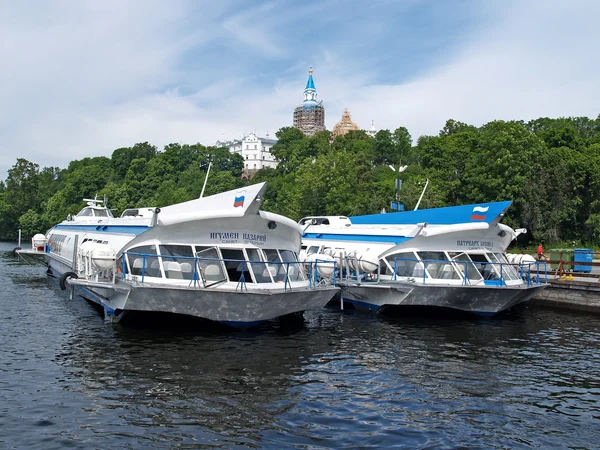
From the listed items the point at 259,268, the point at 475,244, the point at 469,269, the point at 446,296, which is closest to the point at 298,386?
the point at 259,268

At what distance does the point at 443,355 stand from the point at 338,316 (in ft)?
23.6

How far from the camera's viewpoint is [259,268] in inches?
730

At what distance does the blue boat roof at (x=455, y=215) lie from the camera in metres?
22.8

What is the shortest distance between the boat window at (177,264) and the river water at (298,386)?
1.87 m

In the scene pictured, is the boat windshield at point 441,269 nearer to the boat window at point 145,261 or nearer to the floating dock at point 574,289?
the floating dock at point 574,289

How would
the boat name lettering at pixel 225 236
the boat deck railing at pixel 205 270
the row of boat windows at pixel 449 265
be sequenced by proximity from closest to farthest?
the boat deck railing at pixel 205 270 < the boat name lettering at pixel 225 236 < the row of boat windows at pixel 449 265

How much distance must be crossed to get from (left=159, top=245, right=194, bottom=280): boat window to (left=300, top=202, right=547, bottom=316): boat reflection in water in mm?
5559

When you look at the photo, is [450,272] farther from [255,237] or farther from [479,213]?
[255,237]

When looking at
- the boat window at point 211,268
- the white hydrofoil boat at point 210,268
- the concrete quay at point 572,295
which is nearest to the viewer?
the white hydrofoil boat at point 210,268

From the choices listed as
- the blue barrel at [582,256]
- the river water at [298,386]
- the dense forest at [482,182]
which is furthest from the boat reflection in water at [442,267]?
the dense forest at [482,182]

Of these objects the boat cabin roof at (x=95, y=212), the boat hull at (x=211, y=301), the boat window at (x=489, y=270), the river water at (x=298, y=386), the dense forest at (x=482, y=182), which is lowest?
the river water at (x=298, y=386)

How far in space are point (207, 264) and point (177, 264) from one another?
0.96 metres

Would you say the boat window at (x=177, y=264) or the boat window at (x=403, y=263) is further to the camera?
the boat window at (x=403, y=263)

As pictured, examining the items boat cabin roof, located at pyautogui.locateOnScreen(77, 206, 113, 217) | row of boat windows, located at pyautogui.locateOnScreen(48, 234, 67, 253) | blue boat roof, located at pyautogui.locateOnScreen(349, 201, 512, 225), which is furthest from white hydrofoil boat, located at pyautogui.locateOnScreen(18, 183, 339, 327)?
boat cabin roof, located at pyautogui.locateOnScreen(77, 206, 113, 217)
